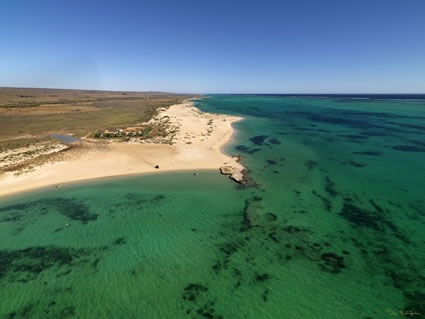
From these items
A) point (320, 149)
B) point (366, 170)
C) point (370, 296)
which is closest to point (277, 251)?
point (370, 296)

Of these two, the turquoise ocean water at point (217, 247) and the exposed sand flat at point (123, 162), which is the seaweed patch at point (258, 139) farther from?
the turquoise ocean water at point (217, 247)

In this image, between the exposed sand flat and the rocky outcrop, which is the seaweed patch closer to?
the exposed sand flat

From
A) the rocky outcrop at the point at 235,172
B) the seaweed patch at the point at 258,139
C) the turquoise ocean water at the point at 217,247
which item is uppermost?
the seaweed patch at the point at 258,139

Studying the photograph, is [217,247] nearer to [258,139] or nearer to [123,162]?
[123,162]

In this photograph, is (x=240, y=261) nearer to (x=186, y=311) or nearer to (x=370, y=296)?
(x=186, y=311)

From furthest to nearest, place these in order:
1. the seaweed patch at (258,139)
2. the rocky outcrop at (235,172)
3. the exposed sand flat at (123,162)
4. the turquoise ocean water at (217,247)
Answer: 1. the seaweed patch at (258,139)
2. the rocky outcrop at (235,172)
3. the exposed sand flat at (123,162)
4. the turquoise ocean water at (217,247)

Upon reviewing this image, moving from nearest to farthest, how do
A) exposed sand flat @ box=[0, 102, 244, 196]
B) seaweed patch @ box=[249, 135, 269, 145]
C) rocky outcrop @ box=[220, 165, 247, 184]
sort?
exposed sand flat @ box=[0, 102, 244, 196] → rocky outcrop @ box=[220, 165, 247, 184] → seaweed patch @ box=[249, 135, 269, 145]

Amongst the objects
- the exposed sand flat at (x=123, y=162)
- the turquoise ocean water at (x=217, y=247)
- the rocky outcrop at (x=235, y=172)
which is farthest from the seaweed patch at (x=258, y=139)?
the turquoise ocean water at (x=217, y=247)

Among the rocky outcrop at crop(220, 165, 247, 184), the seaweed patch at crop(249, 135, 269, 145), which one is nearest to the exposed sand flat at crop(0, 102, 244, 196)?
the rocky outcrop at crop(220, 165, 247, 184)

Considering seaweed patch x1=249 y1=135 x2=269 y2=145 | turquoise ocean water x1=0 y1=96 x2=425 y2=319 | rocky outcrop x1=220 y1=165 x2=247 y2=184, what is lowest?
turquoise ocean water x1=0 y1=96 x2=425 y2=319
